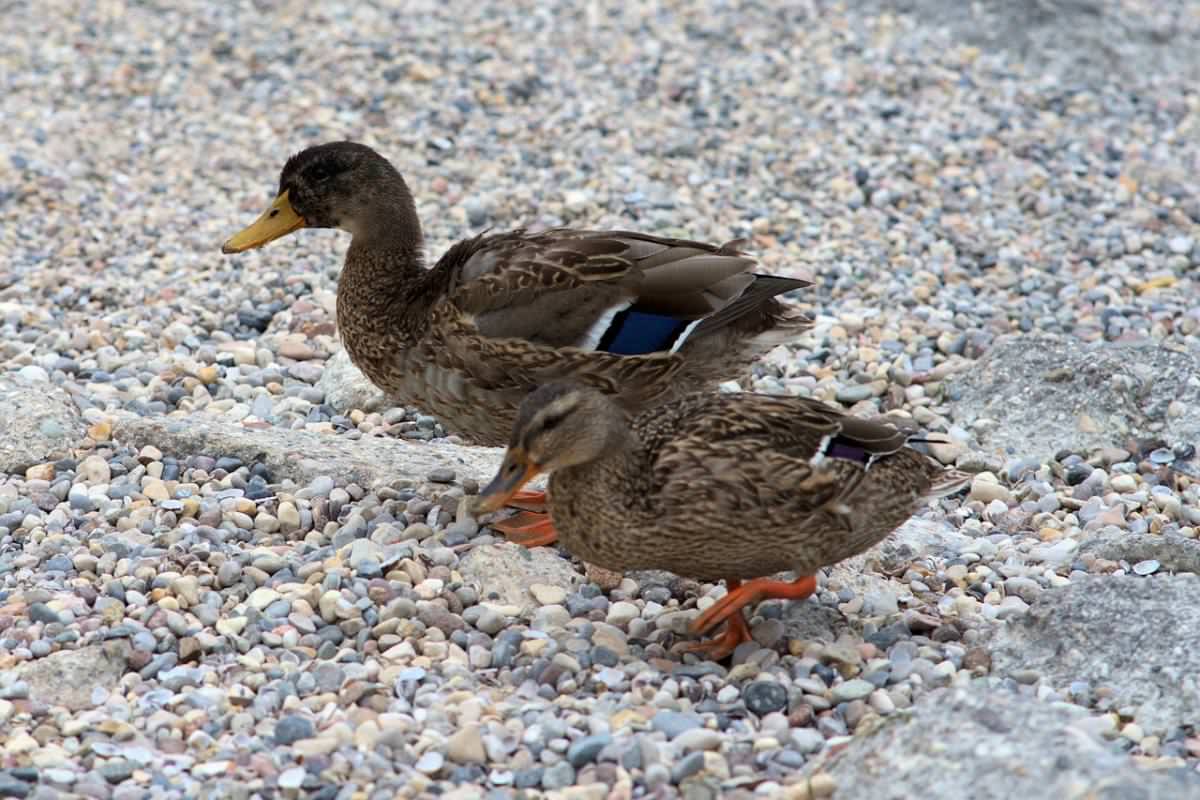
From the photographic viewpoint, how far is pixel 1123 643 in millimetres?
3785

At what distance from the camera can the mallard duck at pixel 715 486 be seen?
12.5 ft

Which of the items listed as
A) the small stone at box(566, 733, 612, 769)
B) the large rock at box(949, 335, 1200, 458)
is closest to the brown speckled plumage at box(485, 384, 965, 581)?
the small stone at box(566, 733, 612, 769)

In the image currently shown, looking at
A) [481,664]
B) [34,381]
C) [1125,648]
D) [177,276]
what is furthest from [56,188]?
[1125,648]

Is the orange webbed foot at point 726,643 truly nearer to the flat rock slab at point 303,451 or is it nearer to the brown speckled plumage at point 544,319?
the brown speckled plumage at point 544,319

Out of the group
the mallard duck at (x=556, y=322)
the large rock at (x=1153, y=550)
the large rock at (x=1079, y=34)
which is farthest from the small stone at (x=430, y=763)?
the large rock at (x=1079, y=34)

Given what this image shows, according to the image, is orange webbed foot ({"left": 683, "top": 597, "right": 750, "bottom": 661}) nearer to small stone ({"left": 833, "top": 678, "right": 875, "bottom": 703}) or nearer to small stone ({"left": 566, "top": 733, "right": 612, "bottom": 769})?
small stone ({"left": 833, "top": 678, "right": 875, "bottom": 703})

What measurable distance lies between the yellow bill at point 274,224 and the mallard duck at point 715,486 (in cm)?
184

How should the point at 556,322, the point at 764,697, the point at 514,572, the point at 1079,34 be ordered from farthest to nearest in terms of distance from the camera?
the point at 1079,34, the point at 556,322, the point at 514,572, the point at 764,697

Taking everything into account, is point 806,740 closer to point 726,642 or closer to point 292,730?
point 726,642

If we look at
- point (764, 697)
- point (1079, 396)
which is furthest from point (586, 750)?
point (1079, 396)

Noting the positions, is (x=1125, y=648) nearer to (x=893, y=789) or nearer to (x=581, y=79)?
(x=893, y=789)

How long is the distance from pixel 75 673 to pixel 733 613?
1.60m

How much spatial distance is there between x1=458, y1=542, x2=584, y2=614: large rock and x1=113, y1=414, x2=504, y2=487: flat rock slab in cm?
57

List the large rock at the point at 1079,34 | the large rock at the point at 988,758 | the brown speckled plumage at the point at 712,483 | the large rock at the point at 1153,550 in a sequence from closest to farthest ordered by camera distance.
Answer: the large rock at the point at 988,758, the brown speckled plumage at the point at 712,483, the large rock at the point at 1153,550, the large rock at the point at 1079,34
